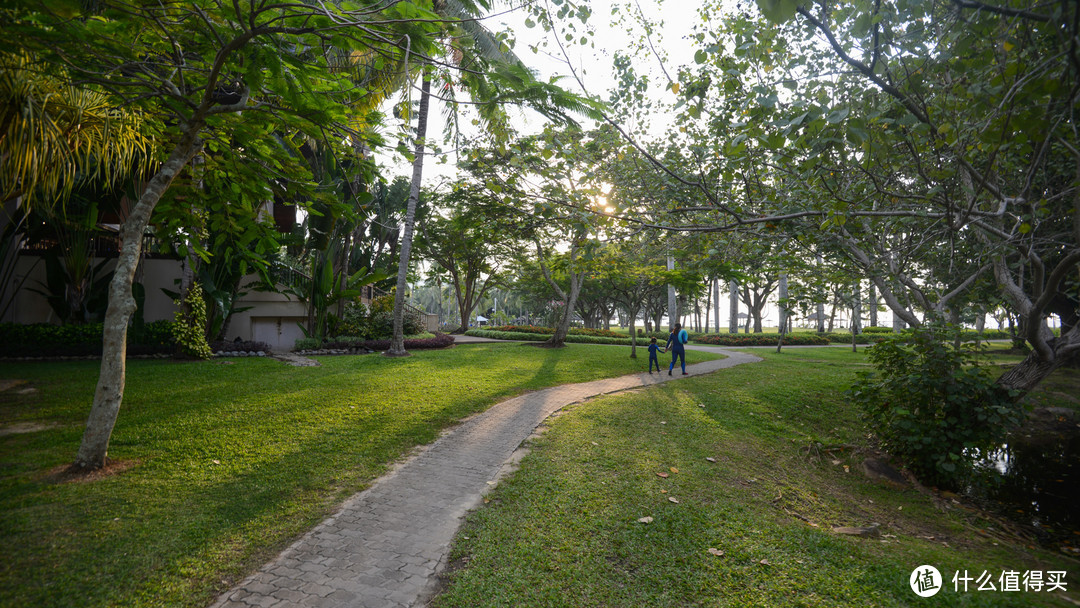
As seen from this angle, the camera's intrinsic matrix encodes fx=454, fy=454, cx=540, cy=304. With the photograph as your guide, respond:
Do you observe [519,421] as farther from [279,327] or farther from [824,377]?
[279,327]

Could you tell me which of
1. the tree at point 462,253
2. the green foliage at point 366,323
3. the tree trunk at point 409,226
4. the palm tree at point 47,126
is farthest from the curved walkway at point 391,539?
the tree at point 462,253

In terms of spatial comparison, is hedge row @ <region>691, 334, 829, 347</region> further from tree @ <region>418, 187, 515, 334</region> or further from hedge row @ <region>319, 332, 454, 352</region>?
hedge row @ <region>319, 332, 454, 352</region>

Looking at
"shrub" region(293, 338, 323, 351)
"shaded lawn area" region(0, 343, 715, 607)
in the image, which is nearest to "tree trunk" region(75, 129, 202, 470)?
"shaded lawn area" region(0, 343, 715, 607)

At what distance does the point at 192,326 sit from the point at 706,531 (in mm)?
12575

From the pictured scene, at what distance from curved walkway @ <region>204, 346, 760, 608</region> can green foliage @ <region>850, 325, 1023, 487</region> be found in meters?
5.51

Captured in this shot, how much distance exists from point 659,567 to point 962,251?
33.5 ft

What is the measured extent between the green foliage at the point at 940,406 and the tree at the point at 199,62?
756cm

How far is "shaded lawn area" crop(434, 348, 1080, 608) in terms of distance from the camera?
3348 mm

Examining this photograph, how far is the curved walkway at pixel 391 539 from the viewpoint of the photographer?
3072 millimetres

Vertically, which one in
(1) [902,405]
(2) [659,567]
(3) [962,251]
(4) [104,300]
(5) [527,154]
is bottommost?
(2) [659,567]

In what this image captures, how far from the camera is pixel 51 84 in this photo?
5434mm

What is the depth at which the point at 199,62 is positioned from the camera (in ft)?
16.9

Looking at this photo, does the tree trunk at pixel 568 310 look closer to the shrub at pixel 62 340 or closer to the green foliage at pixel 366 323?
the green foliage at pixel 366 323

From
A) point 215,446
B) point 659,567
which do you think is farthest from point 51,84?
point 659,567
